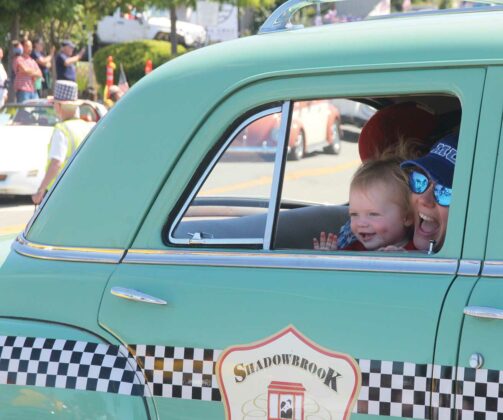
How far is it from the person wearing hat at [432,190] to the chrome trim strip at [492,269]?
0.25m

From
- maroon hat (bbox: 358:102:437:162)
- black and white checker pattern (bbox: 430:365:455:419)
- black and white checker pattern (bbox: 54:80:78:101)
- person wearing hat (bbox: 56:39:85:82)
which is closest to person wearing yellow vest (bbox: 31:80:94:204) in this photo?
black and white checker pattern (bbox: 54:80:78:101)

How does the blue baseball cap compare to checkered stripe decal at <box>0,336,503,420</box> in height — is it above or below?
above

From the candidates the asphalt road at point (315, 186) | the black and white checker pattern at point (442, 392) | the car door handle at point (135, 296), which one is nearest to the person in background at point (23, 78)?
the asphalt road at point (315, 186)

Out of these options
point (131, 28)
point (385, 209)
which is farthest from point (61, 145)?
point (131, 28)

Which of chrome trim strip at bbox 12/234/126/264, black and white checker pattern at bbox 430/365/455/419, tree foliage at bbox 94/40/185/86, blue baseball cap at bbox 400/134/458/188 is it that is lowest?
tree foliage at bbox 94/40/185/86

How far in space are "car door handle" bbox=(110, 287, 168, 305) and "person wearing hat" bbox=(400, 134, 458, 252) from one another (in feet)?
2.27

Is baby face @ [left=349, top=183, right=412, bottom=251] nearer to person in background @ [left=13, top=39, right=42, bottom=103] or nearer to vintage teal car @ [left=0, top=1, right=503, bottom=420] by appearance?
vintage teal car @ [left=0, top=1, right=503, bottom=420]

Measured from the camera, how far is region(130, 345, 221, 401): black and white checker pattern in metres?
2.39

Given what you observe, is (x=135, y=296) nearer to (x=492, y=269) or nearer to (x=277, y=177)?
(x=277, y=177)

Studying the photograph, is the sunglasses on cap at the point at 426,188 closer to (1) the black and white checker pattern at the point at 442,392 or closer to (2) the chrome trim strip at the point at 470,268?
(2) the chrome trim strip at the point at 470,268

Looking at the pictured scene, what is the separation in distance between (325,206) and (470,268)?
144cm

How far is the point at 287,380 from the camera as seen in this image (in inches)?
92.2

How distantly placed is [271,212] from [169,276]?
33 centimetres

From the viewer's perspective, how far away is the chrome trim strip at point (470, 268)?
2.26 m
